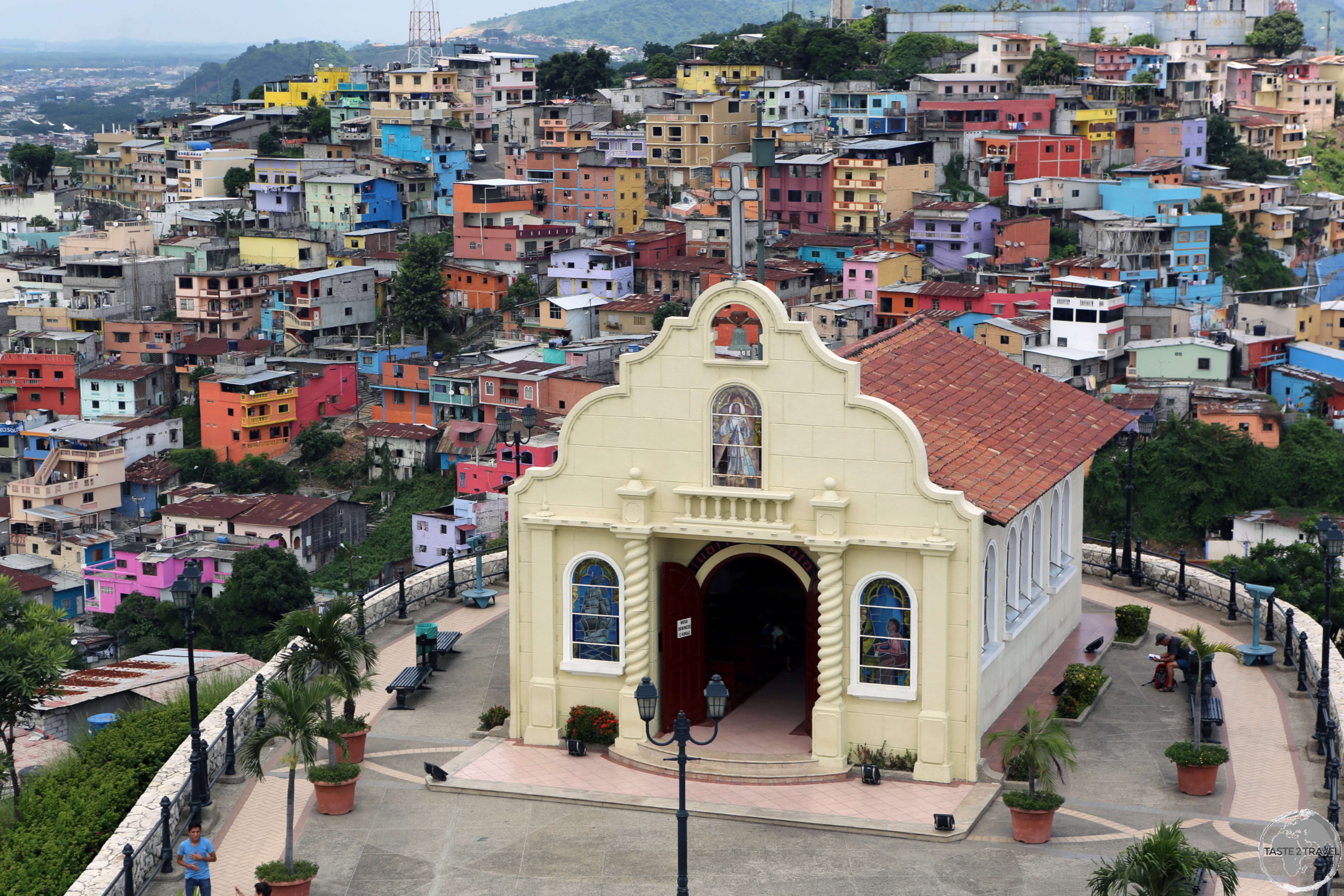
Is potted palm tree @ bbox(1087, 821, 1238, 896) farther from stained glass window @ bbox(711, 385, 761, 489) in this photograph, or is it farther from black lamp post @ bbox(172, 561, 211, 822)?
black lamp post @ bbox(172, 561, 211, 822)

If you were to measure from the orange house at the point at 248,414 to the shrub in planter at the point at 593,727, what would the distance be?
64094 mm

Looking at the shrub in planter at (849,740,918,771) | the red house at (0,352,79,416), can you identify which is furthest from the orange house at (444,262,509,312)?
the shrub in planter at (849,740,918,771)

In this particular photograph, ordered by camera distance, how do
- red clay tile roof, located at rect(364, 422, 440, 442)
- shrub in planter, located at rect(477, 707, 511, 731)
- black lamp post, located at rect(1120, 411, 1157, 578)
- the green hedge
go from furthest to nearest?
red clay tile roof, located at rect(364, 422, 440, 442) < black lamp post, located at rect(1120, 411, 1157, 578) < shrub in planter, located at rect(477, 707, 511, 731) < the green hedge

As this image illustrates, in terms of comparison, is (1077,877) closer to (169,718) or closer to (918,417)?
(918,417)

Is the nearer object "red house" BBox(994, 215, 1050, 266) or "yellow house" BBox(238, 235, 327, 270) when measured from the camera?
"red house" BBox(994, 215, 1050, 266)

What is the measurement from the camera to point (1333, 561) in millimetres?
24234

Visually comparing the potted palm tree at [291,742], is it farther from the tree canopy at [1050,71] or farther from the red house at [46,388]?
the tree canopy at [1050,71]

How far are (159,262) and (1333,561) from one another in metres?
87.9

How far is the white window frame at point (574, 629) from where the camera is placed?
2406 cm

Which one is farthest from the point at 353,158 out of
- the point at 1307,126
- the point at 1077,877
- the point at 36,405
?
the point at 1077,877

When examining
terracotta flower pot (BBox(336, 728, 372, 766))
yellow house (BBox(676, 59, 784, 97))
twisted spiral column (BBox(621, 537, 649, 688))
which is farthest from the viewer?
yellow house (BBox(676, 59, 784, 97))

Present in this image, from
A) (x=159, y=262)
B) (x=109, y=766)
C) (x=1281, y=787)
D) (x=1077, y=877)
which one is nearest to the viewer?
(x=1077, y=877)

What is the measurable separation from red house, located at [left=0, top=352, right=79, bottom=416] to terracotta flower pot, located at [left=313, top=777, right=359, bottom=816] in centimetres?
7482

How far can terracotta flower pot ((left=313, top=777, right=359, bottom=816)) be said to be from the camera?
2217 cm
